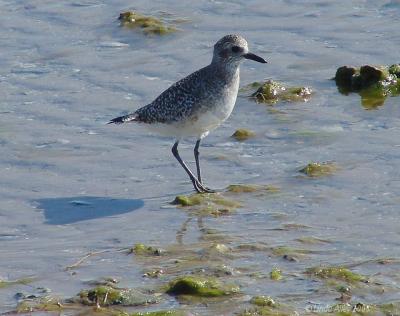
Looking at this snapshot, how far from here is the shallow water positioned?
823 cm

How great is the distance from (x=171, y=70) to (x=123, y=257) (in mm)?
4274

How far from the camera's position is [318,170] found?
31.9 ft

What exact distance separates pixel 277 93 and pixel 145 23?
8.32 ft

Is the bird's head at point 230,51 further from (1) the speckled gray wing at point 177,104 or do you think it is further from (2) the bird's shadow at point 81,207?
(2) the bird's shadow at point 81,207

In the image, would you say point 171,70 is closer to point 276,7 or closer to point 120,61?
point 120,61

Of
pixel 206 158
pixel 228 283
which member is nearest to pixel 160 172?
pixel 206 158

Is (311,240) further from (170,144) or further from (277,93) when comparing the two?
(277,93)

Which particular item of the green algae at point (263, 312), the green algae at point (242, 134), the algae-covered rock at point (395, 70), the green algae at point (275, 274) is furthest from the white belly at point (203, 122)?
the green algae at point (263, 312)

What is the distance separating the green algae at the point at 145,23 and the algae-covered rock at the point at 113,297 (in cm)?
622

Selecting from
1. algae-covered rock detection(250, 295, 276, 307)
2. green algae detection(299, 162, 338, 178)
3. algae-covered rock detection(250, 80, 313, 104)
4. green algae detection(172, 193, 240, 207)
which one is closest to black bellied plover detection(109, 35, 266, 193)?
green algae detection(172, 193, 240, 207)

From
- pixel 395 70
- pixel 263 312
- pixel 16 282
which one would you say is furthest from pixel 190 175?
pixel 395 70

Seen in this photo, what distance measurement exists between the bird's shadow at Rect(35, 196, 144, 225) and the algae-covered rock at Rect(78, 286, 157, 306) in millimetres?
1713

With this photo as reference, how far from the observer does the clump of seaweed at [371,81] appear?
11547 mm

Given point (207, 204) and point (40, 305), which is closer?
point (40, 305)
